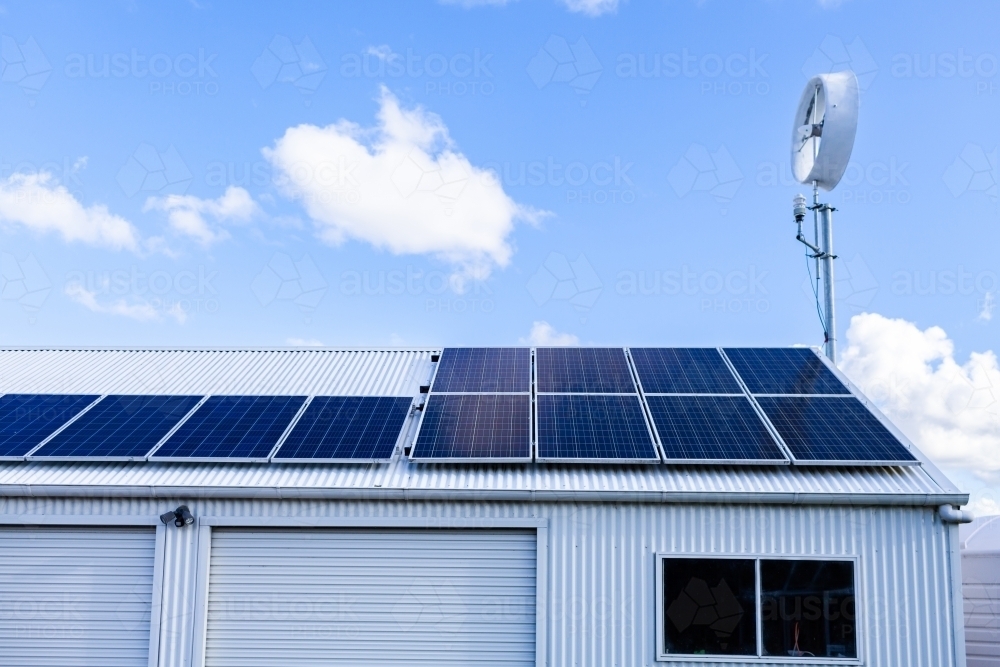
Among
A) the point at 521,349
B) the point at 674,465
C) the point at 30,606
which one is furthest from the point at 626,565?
the point at 30,606

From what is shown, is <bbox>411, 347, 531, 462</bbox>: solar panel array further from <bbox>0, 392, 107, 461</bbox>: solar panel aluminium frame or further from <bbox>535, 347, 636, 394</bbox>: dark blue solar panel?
<bbox>0, 392, 107, 461</bbox>: solar panel aluminium frame

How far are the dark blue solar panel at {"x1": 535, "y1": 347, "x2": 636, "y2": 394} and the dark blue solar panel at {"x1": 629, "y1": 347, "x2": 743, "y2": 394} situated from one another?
346 mm

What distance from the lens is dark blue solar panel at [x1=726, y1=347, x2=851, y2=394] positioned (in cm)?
1411

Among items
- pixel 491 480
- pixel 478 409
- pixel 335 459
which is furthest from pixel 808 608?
pixel 335 459

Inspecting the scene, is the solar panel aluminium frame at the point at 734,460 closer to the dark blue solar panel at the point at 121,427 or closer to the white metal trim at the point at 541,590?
the white metal trim at the point at 541,590

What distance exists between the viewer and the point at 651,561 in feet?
37.0

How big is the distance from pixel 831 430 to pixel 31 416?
13.0 m

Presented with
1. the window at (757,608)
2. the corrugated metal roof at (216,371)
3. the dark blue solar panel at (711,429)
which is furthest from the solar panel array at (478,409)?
the window at (757,608)

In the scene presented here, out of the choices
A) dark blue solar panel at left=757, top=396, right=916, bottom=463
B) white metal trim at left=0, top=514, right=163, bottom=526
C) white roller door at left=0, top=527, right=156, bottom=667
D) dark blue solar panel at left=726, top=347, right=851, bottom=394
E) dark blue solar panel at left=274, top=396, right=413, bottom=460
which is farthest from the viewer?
dark blue solar panel at left=726, top=347, right=851, bottom=394

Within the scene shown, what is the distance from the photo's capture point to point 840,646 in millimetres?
11055

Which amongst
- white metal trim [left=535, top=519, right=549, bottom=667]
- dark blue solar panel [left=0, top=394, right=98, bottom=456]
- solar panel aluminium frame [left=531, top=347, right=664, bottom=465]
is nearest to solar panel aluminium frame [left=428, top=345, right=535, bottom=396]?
solar panel aluminium frame [left=531, top=347, right=664, bottom=465]

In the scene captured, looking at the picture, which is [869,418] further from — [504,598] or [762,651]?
[504,598]

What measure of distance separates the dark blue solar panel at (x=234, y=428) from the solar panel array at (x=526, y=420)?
3 centimetres

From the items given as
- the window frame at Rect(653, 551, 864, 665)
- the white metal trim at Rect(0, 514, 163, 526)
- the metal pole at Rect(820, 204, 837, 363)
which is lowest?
the window frame at Rect(653, 551, 864, 665)
